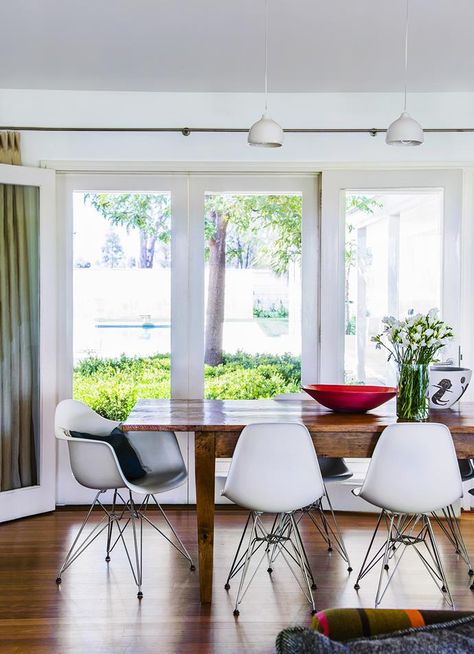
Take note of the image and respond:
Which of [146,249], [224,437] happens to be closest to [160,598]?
[224,437]

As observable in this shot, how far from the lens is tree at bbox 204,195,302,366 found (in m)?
5.16

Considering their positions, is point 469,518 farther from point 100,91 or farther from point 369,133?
point 100,91

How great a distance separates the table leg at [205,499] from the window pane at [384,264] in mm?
1990

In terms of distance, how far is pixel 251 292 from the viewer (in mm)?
5188

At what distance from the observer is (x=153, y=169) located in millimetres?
5055

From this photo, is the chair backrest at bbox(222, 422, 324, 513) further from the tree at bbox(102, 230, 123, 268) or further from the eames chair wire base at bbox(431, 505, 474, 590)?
the tree at bbox(102, 230, 123, 268)

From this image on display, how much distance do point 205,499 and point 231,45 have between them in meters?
2.48

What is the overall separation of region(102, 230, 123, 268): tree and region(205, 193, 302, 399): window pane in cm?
61

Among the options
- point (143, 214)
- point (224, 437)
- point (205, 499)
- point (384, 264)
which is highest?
point (143, 214)

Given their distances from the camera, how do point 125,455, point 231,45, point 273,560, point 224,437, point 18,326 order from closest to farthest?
point 224,437, point 273,560, point 125,455, point 231,45, point 18,326

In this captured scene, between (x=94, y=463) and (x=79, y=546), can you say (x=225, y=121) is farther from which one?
(x=79, y=546)

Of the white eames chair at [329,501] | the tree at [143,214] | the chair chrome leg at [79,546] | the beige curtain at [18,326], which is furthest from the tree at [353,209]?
the chair chrome leg at [79,546]

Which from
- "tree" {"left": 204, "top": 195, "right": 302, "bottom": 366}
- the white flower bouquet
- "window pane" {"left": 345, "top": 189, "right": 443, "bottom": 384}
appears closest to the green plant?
"tree" {"left": 204, "top": 195, "right": 302, "bottom": 366}

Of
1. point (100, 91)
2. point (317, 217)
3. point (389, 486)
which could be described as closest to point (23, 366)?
point (100, 91)
